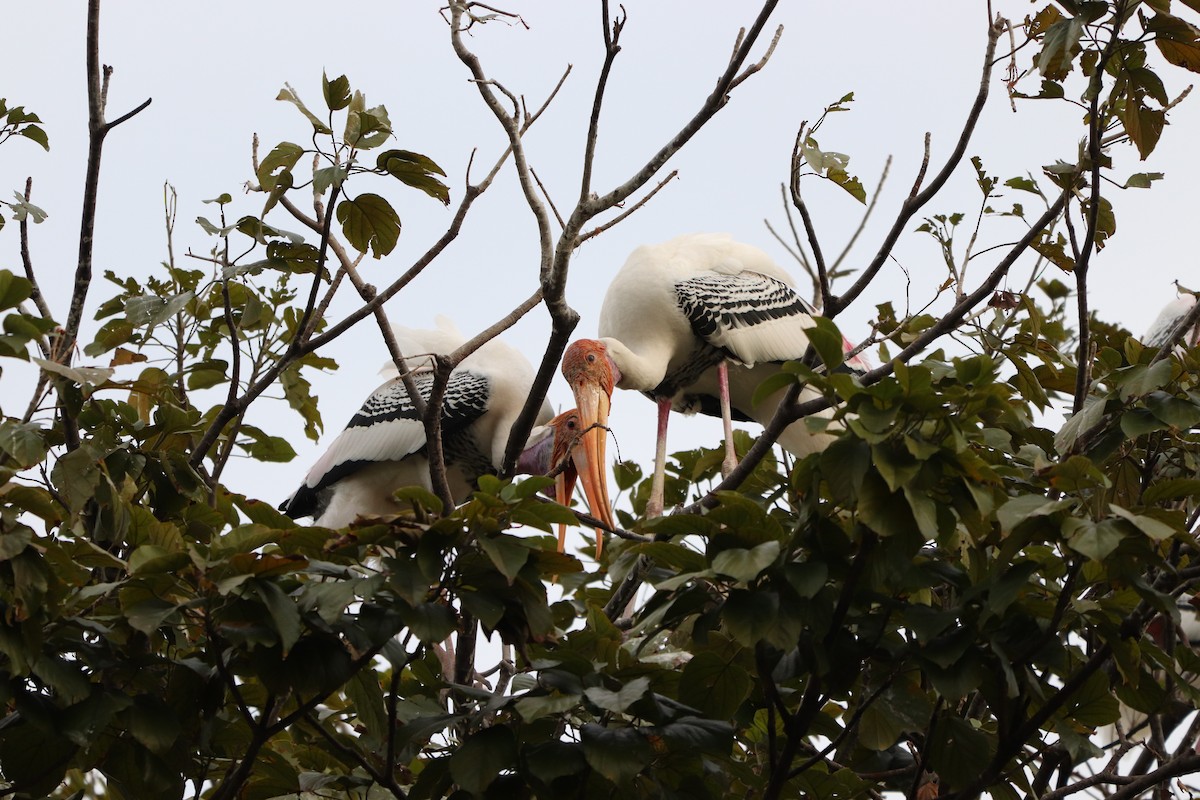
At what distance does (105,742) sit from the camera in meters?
2.85

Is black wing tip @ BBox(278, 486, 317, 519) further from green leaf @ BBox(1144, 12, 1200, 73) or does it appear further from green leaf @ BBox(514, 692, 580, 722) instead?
green leaf @ BBox(1144, 12, 1200, 73)

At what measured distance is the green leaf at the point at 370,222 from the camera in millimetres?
3359

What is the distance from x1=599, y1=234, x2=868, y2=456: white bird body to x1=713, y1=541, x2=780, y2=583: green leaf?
357 centimetres

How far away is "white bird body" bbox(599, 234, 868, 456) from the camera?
6.22m

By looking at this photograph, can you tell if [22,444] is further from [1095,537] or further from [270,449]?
[1095,537]

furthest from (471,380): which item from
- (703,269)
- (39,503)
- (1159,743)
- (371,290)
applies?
(39,503)

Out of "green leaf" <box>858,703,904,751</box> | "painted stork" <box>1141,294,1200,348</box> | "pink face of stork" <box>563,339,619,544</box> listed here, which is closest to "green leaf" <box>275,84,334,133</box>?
"green leaf" <box>858,703,904,751</box>

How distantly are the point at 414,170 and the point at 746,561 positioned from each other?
4.30 feet

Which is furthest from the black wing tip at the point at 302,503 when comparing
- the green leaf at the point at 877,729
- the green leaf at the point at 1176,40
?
the green leaf at the point at 1176,40

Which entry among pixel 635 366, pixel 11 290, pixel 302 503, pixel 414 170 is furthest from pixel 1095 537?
pixel 302 503

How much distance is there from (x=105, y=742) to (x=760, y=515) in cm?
141

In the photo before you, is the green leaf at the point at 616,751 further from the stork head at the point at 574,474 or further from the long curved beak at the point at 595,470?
the long curved beak at the point at 595,470

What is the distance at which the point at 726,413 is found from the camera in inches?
243

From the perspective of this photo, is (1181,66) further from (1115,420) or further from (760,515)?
(760,515)
